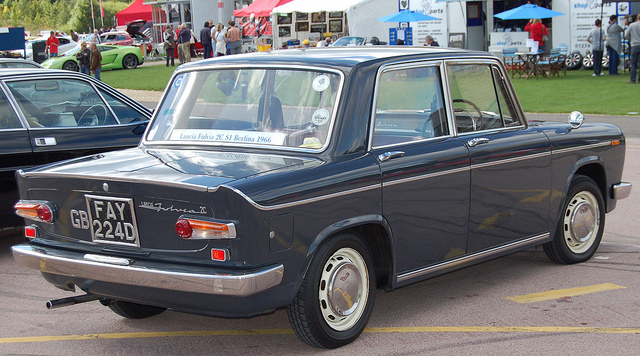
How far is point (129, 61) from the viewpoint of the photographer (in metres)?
38.5

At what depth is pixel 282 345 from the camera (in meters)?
4.60

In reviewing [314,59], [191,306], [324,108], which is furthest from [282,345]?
[314,59]

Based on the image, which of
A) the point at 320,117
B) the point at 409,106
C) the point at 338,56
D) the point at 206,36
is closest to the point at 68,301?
the point at 320,117

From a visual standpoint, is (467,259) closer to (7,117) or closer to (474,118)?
(474,118)

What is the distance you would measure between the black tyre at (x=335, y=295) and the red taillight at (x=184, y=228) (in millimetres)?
674

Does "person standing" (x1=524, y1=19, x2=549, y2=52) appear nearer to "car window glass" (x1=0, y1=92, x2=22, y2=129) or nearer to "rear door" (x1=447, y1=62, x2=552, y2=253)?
"rear door" (x1=447, y1=62, x2=552, y2=253)

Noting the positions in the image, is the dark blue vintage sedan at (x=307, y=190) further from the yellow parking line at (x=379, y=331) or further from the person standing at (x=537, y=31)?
the person standing at (x=537, y=31)

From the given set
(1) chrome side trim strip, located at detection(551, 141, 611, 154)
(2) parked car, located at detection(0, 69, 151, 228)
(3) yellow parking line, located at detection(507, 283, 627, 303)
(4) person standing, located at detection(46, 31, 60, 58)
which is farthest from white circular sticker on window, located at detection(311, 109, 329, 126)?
(4) person standing, located at detection(46, 31, 60, 58)

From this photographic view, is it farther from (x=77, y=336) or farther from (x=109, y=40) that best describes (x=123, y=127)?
(x=109, y=40)

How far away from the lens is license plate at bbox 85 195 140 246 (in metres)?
4.20

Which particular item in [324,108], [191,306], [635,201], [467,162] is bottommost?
[635,201]

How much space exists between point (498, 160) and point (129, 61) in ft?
115

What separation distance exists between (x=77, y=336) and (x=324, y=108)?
2.08m

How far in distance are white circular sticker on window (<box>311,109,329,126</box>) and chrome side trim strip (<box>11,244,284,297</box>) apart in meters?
1.06
